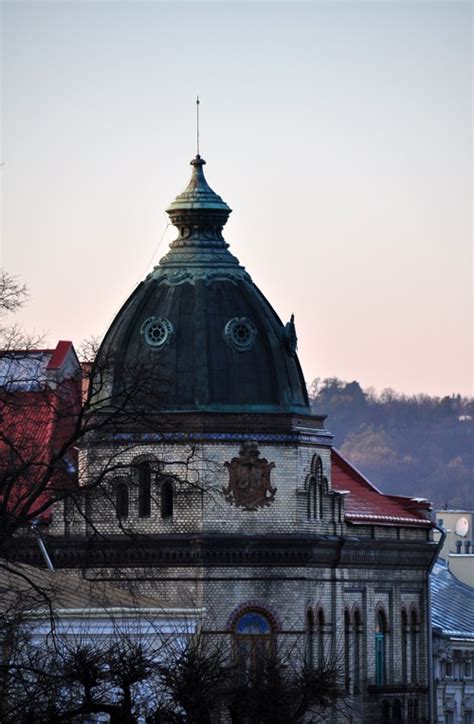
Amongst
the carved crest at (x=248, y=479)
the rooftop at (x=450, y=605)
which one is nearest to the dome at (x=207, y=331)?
the carved crest at (x=248, y=479)

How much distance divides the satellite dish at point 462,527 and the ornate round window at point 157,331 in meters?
A: 56.1

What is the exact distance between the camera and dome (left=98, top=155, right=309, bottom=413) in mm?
118938

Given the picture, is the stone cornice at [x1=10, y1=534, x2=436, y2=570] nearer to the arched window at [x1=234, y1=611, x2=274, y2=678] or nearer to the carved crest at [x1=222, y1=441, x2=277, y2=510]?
the carved crest at [x1=222, y1=441, x2=277, y2=510]

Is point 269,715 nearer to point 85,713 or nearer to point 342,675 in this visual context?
point 85,713

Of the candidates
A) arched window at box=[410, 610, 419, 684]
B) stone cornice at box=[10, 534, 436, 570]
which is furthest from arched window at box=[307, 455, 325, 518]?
arched window at box=[410, 610, 419, 684]

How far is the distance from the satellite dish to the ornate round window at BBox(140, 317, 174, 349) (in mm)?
56086

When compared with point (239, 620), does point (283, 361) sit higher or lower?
higher

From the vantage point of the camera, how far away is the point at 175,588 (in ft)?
387

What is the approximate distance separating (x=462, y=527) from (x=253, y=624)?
191 ft

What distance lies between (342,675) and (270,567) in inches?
190

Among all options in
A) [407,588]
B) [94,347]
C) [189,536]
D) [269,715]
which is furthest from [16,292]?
[407,588]

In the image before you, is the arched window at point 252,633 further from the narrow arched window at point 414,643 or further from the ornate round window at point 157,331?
the narrow arched window at point 414,643

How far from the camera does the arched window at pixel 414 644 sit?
12950 centimetres

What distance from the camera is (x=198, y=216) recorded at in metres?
121
